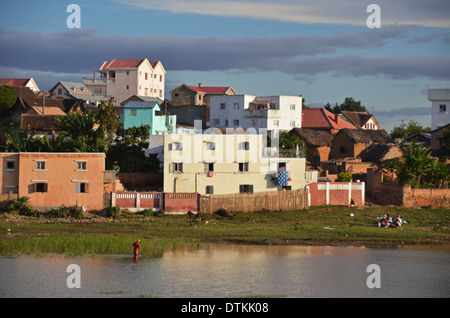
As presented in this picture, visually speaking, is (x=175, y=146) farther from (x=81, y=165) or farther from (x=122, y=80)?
(x=122, y=80)

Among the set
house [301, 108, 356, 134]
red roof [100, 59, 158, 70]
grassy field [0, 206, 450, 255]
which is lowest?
grassy field [0, 206, 450, 255]

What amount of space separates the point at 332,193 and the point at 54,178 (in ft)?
65.9

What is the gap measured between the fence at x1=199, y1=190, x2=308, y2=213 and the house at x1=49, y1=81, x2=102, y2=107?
181 ft

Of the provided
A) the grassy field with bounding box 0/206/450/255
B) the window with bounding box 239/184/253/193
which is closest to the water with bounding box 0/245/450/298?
the grassy field with bounding box 0/206/450/255

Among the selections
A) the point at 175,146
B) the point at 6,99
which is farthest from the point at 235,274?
the point at 6,99

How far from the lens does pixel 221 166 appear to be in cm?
5184

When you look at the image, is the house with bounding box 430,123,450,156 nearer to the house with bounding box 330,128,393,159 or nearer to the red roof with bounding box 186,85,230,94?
the house with bounding box 330,128,393,159

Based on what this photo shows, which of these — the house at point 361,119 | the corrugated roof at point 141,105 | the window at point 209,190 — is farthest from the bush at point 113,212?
the house at point 361,119

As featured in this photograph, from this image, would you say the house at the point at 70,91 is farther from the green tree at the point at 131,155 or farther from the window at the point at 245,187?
the window at the point at 245,187

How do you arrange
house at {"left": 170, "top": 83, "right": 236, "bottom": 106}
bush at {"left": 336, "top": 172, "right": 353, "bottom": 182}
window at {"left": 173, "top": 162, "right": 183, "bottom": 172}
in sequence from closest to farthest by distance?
window at {"left": 173, "top": 162, "right": 183, "bottom": 172}, bush at {"left": 336, "top": 172, "right": 353, "bottom": 182}, house at {"left": 170, "top": 83, "right": 236, "bottom": 106}

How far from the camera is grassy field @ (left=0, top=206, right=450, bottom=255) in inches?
1581
